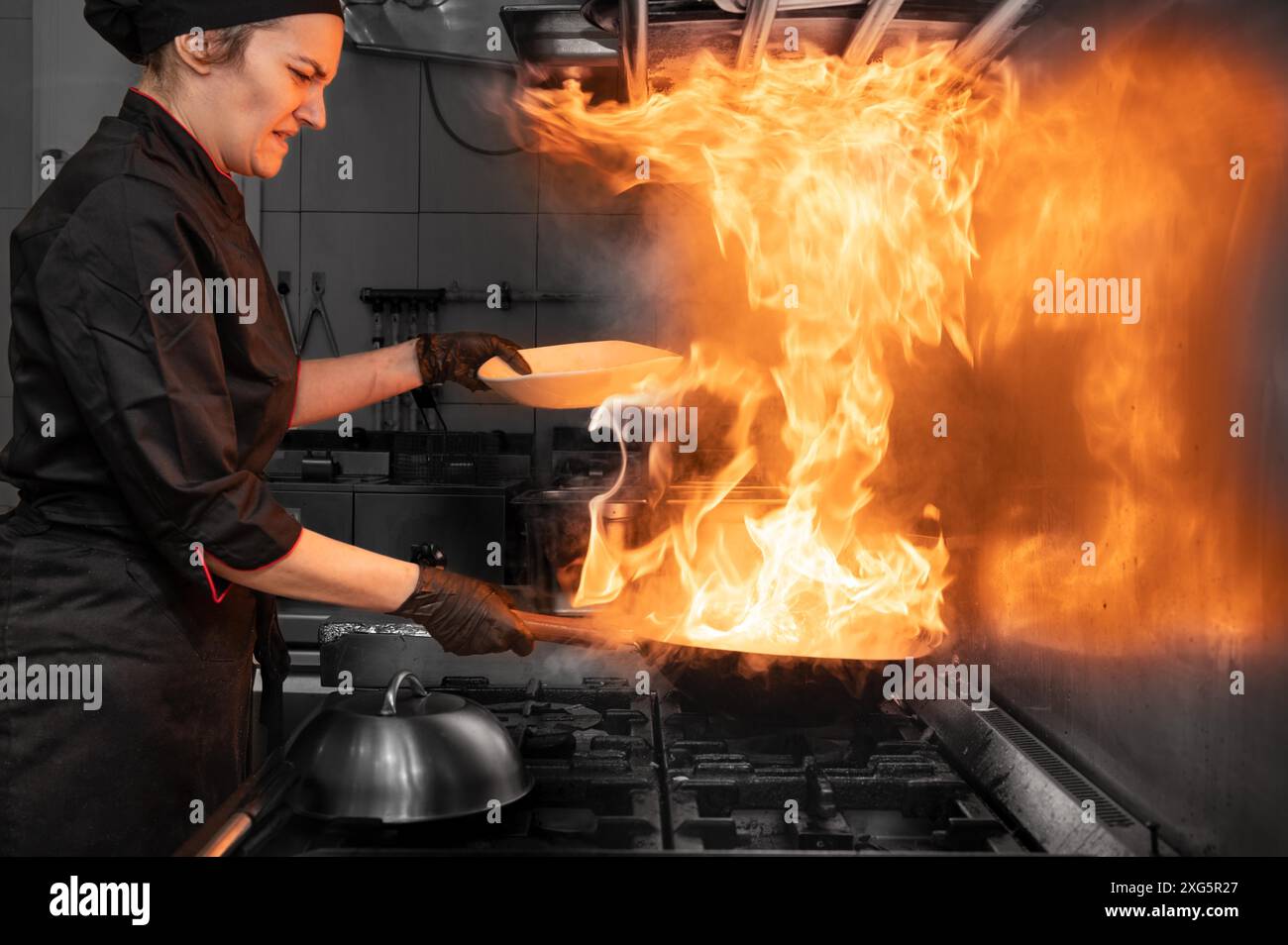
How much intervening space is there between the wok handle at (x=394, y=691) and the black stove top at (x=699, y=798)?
0.13 meters

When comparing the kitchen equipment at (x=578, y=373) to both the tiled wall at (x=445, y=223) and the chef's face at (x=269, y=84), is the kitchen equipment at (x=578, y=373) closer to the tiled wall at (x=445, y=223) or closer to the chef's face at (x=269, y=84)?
the chef's face at (x=269, y=84)

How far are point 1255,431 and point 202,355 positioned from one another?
3.96 feet

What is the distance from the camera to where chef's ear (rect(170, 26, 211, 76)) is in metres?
1.45

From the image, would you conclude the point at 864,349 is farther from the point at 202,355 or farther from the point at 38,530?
the point at 38,530

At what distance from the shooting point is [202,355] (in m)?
1.33

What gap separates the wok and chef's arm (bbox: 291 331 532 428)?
0.68 m

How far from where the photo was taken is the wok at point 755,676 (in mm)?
1396

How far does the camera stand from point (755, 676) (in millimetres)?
1425

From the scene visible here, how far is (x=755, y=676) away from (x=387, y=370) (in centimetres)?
96

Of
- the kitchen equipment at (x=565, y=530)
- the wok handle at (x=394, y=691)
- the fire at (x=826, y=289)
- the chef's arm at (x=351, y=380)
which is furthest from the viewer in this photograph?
the kitchen equipment at (x=565, y=530)
